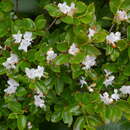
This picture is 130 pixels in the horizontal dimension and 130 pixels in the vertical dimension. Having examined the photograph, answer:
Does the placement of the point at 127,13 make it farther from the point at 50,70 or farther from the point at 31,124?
the point at 31,124

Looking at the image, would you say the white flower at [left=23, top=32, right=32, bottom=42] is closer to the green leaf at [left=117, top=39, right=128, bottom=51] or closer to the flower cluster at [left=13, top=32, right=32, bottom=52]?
the flower cluster at [left=13, top=32, right=32, bottom=52]

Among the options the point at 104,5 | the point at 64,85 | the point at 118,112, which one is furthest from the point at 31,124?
the point at 104,5

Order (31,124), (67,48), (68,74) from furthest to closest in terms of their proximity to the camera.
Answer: (31,124) → (68,74) → (67,48)

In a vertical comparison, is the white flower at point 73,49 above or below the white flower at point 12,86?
above

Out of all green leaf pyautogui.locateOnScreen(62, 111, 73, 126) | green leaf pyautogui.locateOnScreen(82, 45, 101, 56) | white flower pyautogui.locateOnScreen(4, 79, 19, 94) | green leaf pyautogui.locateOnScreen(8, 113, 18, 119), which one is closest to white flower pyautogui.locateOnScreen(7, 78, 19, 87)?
white flower pyautogui.locateOnScreen(4, 79, 19, 94)

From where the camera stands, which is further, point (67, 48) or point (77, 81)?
point (77, 81)

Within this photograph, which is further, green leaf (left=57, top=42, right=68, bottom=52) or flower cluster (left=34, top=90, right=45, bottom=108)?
flower cluster (left=34, top=90, right=45, bottom=108)

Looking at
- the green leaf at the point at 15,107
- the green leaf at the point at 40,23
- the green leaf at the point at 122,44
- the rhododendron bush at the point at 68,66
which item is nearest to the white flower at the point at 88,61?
the rhododendron bush at the point at 68,66

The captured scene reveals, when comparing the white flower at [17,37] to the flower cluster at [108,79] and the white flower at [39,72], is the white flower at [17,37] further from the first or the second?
the flower cluster at [108,79]
